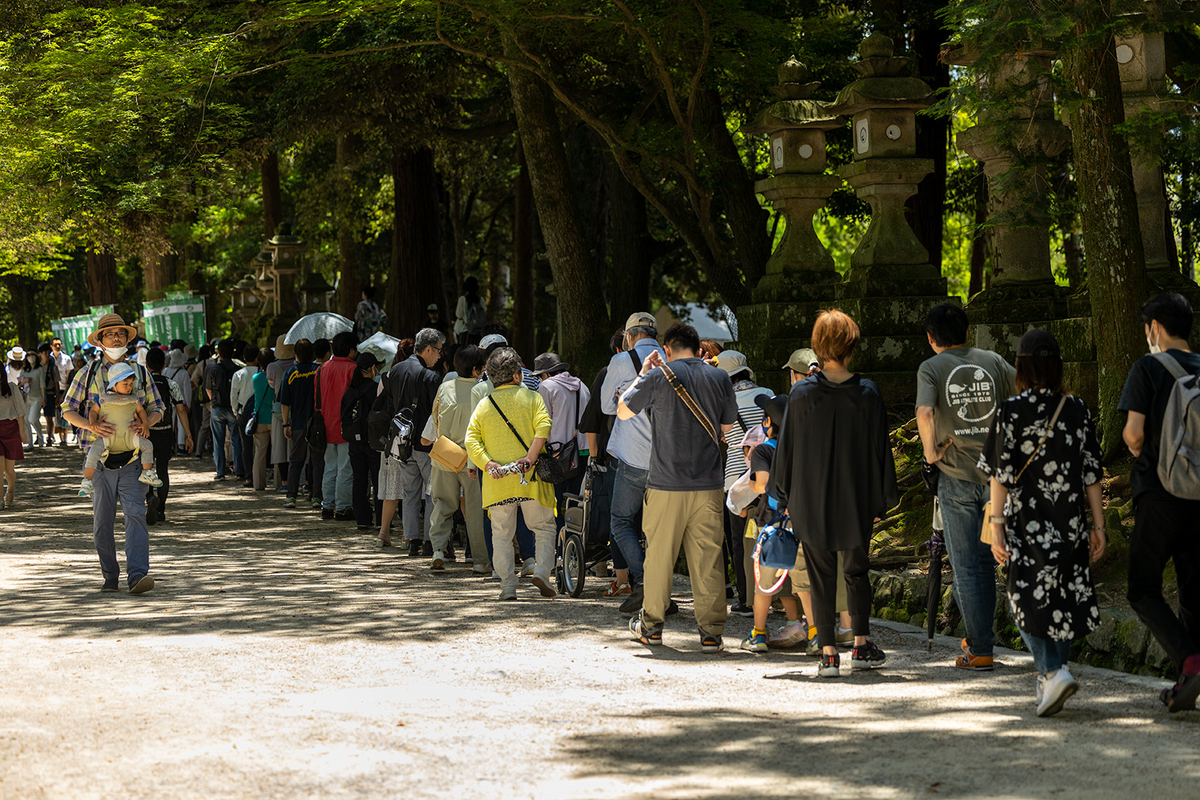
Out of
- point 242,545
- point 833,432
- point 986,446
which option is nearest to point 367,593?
point 242,545

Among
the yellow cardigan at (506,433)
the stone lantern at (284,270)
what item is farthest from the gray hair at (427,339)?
the stone lantern at (284,270)

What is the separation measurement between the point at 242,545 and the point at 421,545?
1.97 meters

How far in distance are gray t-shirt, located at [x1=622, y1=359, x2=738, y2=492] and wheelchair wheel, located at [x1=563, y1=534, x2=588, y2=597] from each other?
6.77 feet

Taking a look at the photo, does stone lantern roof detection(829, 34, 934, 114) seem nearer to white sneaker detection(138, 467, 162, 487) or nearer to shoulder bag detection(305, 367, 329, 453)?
shoulder bag detection(305, 367, 329, 453)

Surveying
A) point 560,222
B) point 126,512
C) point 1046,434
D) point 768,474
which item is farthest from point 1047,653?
point 560,222

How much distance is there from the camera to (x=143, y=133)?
17.3 m

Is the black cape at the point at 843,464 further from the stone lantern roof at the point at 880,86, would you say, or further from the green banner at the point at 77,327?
the green banner at the point at 77,327

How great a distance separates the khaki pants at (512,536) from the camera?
366 inches

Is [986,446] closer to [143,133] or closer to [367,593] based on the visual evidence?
[367,593]

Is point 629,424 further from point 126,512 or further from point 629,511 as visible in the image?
point 126,512

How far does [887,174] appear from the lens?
12.6m

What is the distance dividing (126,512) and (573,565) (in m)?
3.35

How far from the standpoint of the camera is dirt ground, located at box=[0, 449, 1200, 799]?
4848 millimetres

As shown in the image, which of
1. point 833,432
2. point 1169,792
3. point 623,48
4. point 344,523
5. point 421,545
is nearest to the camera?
point 1169,792
